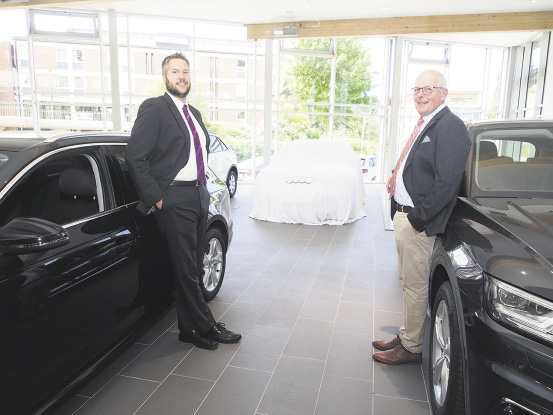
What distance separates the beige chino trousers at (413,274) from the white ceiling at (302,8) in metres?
9.23

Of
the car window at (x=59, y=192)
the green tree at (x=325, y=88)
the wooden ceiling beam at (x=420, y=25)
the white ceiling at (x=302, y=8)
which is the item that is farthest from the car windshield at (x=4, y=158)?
the green tree at (x=325, y=88)

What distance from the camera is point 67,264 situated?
2.01 m

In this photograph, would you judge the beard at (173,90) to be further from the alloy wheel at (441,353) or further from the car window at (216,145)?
the car window at (216,145)

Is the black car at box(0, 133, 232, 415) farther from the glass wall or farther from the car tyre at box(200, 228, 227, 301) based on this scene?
the glass wall

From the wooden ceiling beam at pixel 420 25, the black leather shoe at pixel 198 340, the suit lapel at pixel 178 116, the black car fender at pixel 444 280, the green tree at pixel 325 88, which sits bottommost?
the black leather shoe at pixel 198 340

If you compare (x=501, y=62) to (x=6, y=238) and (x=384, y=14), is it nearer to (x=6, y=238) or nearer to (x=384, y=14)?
(x=384, y=14)

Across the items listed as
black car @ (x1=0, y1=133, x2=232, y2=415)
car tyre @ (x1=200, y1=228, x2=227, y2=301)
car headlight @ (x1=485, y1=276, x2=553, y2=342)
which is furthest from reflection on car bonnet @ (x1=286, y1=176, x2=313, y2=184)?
car headlight @ (x1=485, y1=276, x2=553, y2=342)

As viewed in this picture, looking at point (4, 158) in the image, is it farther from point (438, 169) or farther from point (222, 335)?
point (438, 169)

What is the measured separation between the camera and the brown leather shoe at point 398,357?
2826mm

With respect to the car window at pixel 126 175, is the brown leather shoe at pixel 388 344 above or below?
below

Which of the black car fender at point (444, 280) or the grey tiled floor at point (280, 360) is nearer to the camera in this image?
the black car fender at point (444, 280)

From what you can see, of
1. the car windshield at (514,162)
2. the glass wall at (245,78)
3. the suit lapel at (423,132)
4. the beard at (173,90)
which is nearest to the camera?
the suit lapel at (423,132)

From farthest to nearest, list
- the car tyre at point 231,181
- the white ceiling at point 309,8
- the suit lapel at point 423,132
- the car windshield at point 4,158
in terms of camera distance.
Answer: the white ceiling at point 309,8, the car tyre at point 231,181, the suit lapel at point 423,132, the car windshield at point 4,158

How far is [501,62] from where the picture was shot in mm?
16406
